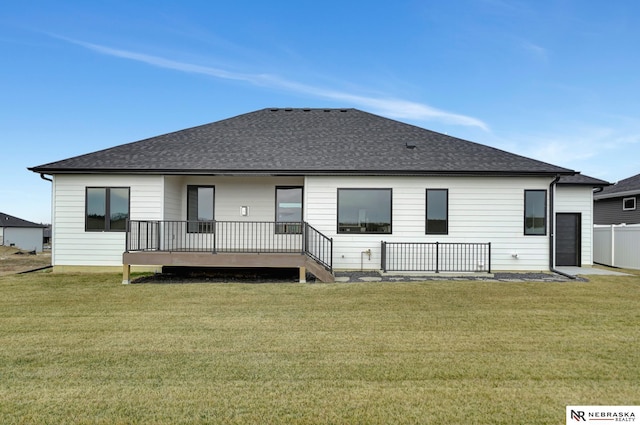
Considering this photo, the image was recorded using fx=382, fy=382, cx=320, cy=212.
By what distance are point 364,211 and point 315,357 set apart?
7600mm

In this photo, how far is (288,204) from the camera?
1294 cm

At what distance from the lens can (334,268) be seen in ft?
39.1

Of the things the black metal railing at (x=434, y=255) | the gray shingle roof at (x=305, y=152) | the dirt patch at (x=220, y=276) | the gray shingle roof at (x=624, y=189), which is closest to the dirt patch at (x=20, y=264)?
the gray shingle roof at (x=305, y=152)

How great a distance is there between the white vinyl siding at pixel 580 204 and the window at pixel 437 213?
517cm

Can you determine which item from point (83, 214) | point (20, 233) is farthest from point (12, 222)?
point (83, 214)

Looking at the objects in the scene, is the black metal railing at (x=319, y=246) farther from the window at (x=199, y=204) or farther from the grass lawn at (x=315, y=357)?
the window at (x=199, y=204)

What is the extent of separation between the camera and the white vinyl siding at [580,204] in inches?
547

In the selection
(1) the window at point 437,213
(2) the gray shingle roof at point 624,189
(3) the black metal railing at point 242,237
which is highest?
(2) the gray shingle roof at point 624,189

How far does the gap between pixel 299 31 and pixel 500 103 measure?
1028 centimetres

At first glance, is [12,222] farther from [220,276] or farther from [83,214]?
[220,276]

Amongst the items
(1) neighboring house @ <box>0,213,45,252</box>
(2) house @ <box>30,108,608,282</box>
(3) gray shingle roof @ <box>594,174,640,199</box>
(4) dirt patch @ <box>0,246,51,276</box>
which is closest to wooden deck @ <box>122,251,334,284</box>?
(2) house @ <box>30,108,608,282</box>

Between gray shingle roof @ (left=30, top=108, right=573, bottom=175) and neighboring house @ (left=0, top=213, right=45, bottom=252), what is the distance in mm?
43800

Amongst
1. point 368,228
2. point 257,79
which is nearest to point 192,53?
point 257,79

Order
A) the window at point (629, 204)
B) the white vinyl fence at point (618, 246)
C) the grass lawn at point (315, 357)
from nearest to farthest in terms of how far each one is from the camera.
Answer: the grass lawn at point (315, 357) < the white vinyl fence at point (618, 246) < the window at point (629, 204)
